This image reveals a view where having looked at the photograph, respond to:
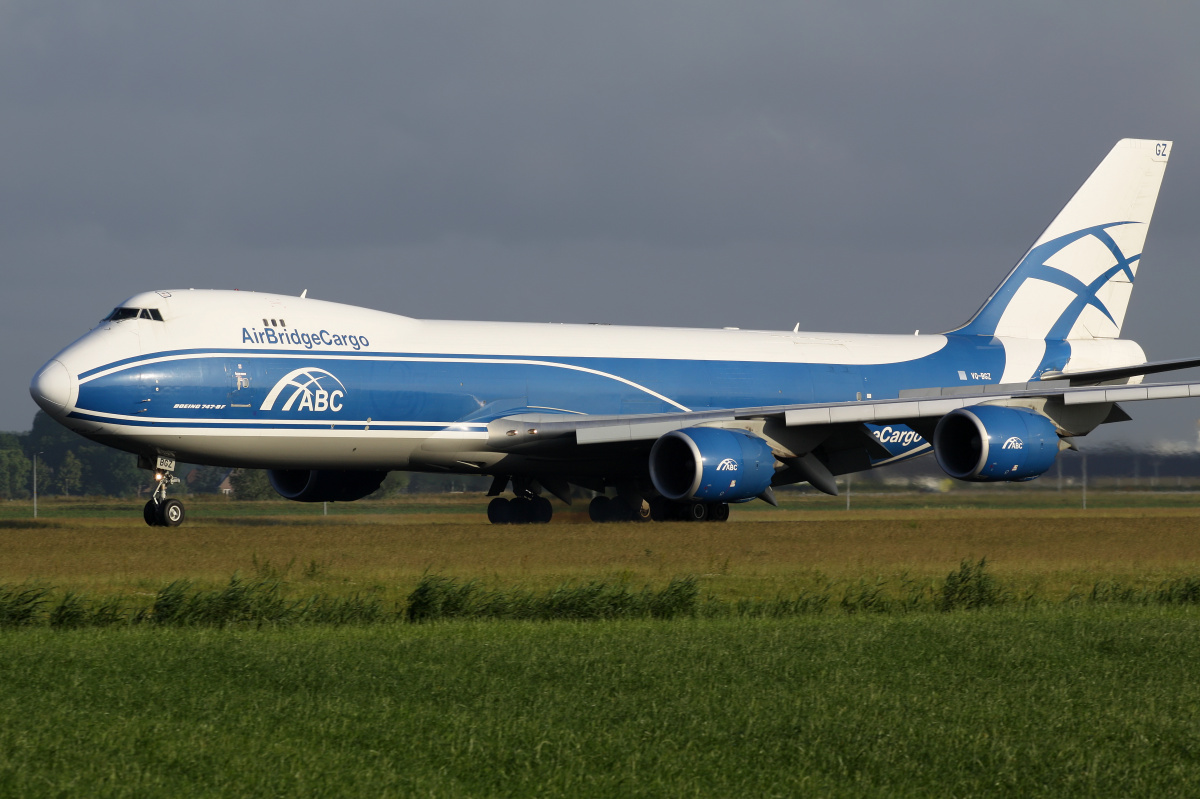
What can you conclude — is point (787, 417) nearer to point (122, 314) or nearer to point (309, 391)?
point (309, 391)

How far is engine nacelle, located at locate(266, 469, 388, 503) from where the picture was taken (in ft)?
83.9

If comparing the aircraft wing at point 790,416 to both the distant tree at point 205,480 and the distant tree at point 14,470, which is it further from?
the distant tree at point 14,470

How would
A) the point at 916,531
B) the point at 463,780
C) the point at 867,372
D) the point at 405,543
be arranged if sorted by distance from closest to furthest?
the point at 463,780 → the point at 405,543 → the point at 916,531 → the point at 867,372

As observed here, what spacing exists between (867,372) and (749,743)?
22.5m

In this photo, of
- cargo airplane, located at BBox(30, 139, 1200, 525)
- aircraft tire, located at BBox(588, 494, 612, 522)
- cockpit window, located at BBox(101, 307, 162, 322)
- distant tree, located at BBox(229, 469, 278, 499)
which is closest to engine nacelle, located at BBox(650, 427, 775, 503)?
cargo airplane, located at BBox(30, 139, 1200, 525)

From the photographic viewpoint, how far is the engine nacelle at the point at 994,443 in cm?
2234

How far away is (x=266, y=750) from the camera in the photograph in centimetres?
641

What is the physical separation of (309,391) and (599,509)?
262 inches

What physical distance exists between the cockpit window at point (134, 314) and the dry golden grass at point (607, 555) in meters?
3.58

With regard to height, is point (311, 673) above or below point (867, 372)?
below

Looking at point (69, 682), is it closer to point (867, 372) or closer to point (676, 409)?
point (676, 409)

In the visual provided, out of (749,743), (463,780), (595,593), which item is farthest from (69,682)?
(595,593)

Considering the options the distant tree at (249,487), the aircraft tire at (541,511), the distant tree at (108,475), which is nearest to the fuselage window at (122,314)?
the aircraft tire at (541,511)

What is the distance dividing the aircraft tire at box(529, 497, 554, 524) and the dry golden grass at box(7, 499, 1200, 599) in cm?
465
